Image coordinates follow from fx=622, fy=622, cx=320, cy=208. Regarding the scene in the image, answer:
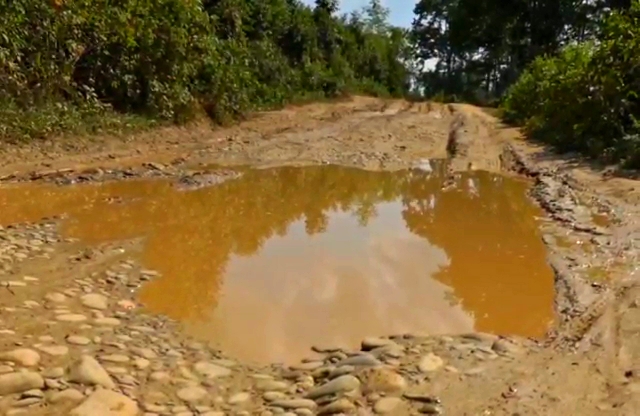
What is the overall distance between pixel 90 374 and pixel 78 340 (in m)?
0.47

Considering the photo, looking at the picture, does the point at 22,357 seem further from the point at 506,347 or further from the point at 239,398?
the point at 506,347

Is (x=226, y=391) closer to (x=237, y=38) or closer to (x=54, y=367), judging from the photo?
(x=54, y=367)

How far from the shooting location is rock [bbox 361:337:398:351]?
3.80 meters

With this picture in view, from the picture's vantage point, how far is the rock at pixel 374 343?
149 inches

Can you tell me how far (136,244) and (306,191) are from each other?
396 cm

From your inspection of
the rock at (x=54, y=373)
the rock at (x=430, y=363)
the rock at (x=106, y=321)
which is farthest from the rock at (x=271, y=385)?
the rock at (x=106, y=321)

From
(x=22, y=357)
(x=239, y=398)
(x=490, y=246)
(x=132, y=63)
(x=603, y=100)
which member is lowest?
(x=239, y=398)

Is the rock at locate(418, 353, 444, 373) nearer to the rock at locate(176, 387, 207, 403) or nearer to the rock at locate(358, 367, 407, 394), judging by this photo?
the rock at locate(358, 367, 407, 394)

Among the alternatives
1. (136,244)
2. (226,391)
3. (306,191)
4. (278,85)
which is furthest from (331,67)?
(226,391)

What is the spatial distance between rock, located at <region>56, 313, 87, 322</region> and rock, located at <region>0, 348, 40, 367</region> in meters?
0.50

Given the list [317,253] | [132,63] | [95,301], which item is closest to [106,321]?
[95,301]

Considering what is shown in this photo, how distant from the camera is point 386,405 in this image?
3.02 meters

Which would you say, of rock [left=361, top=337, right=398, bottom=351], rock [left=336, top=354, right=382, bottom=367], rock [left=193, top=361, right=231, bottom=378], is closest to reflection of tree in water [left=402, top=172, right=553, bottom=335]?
rock [left=361, top=337, right=398, bottom=351]

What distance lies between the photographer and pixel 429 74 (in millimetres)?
47188
